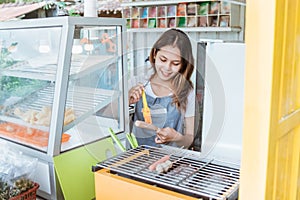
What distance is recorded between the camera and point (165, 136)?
5.00 ft

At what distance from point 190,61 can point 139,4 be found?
255cm

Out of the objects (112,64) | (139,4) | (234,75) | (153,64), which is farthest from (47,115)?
(139,4)

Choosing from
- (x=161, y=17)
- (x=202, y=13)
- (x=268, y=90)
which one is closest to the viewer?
(x=268, y=90)

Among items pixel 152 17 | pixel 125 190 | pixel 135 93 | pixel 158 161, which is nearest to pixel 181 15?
pixel 152 17

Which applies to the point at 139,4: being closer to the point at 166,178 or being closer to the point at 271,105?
the point at 166,178

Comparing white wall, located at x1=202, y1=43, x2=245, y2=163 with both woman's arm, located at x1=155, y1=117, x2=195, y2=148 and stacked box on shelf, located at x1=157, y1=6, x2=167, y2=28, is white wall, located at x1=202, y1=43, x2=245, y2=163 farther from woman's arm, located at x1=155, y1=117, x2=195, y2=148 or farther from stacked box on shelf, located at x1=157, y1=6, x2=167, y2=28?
Result: stacked box on shelf, located at x1=157, y1=6, x2=167, y2=28

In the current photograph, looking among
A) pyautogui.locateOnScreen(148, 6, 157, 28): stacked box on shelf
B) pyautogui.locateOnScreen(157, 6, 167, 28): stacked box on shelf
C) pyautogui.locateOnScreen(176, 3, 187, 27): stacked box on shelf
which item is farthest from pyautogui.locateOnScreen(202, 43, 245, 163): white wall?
pyautogui.locateOnScreen(148, 6, 157, 28): stacked box on shelf

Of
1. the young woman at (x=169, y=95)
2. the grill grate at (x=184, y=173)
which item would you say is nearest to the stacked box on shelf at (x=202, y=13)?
the young woman at (x=169, y=95)

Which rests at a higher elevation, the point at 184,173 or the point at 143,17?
the point at 143,17

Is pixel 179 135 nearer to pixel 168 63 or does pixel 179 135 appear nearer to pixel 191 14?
pixel 168 63

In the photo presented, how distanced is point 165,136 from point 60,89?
553mm

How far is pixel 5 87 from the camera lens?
168 cm

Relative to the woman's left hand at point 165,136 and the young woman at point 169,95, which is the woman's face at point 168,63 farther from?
the woman's left hand at point 165,136

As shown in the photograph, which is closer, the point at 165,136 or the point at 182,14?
the point at 165,136
